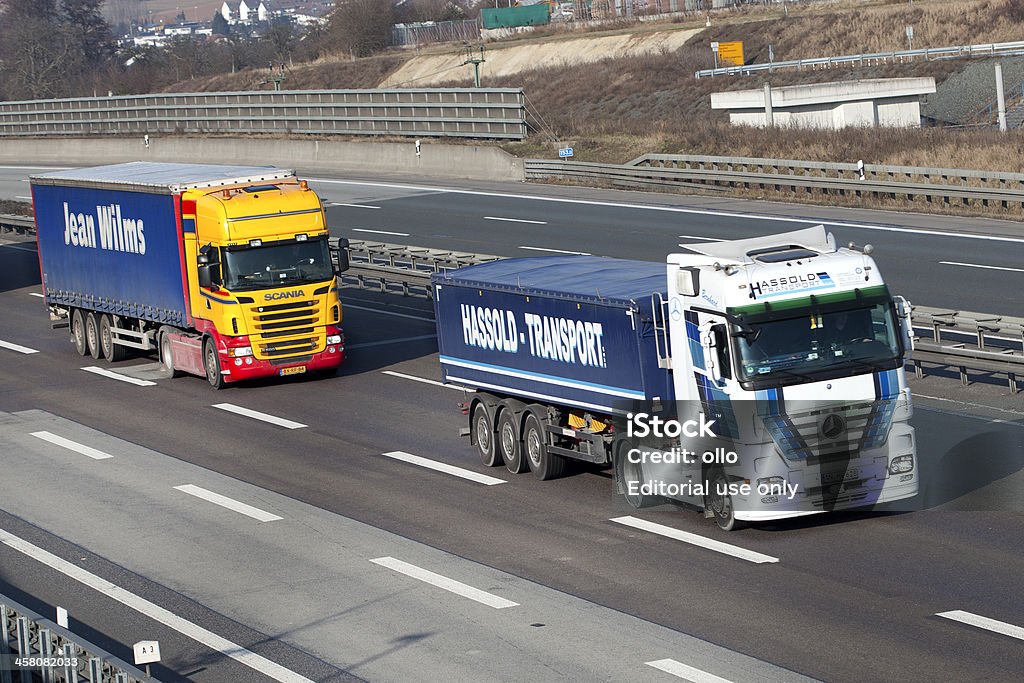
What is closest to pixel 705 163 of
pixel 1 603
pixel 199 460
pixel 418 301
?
pixel 418 301

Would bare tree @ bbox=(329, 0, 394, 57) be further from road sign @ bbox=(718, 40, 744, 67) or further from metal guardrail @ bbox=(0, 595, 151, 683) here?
metal guardrail @ bbox=(0, 595, 151, 683)

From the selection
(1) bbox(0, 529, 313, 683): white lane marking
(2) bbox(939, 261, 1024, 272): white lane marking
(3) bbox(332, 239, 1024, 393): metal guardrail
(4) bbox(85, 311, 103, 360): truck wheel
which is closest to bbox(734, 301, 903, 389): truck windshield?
(1) bbox(0, 529, 313, 683): white lane marking

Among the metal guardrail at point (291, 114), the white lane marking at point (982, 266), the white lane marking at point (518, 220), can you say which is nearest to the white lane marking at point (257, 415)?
the white lane marking at point (982, 266)

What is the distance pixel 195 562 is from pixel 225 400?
366 inches

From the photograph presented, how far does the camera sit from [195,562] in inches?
604

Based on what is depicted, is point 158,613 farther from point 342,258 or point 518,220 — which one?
point 518,220

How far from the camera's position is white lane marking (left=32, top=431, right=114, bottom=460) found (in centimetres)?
2078

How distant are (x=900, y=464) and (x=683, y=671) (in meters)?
4.39

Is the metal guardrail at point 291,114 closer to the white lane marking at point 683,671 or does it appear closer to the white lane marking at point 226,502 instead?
the white lane marking at point 226,502

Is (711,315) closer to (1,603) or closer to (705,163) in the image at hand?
(1,603)

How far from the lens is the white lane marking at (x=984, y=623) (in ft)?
38.0

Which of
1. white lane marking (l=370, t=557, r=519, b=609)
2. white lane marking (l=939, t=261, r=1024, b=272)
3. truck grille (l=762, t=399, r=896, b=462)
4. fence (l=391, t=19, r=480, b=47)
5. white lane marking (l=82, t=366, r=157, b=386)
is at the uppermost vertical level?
fence (l=391, t=19, r=480, b=47)

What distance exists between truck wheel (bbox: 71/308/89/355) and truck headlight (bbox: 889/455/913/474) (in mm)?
19369

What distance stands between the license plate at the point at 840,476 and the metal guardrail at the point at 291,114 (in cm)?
4061
